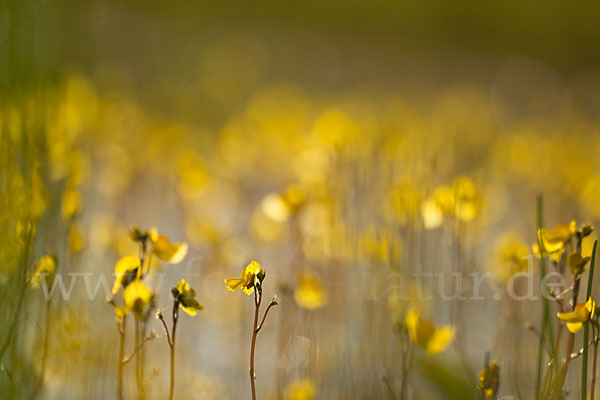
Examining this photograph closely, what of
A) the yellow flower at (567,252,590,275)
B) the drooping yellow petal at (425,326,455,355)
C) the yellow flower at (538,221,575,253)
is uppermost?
the yellow flower at (538,221,575,253)

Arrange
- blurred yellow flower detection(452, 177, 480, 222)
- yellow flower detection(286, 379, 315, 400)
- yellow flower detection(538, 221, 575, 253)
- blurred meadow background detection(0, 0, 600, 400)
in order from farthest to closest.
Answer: blurred yellow flower detection(452, 177, 480, 222) < yellow flower detection(286, 379, 315, 400) < blurred meadow background detection(0, 0, 600, 400) < yellow flower detection(538, 221, 575, 253)

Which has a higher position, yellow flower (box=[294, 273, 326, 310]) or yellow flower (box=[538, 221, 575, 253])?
yellow flower (box=[538, 221, 575, 253])

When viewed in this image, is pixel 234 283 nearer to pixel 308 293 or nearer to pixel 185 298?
pixel 185 298

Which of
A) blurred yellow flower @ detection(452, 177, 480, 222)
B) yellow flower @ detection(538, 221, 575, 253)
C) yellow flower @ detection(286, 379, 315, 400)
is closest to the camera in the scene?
yellow flower @ detection(538, 221, 575, 253)

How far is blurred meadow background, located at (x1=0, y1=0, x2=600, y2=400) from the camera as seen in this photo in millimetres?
1057

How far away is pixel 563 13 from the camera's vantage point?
23.2ft

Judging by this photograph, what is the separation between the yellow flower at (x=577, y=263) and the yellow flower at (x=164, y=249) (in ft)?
1.78

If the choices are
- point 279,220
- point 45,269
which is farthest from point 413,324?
point 279,220

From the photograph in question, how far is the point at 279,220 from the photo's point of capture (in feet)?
6.25

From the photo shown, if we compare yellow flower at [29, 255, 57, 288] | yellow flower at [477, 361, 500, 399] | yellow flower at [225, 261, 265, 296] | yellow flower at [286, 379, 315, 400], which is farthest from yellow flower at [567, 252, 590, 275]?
yellow flower at [29, 255, 57, 288]

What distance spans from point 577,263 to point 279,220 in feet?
3.69

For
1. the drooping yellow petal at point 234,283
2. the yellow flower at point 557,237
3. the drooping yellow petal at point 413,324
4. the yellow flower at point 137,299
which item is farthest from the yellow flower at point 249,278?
the yellow flower at point 557,237

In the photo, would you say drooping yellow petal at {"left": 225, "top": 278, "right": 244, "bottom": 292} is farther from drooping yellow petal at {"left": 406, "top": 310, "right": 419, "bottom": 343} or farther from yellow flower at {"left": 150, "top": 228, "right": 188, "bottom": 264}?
drooping yellow petal at {"left": 406, "top": 310, "right": 419, "bottom": 343}

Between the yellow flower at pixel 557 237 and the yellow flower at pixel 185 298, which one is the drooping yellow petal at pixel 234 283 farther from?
the yellow flower at pixel 557 237
